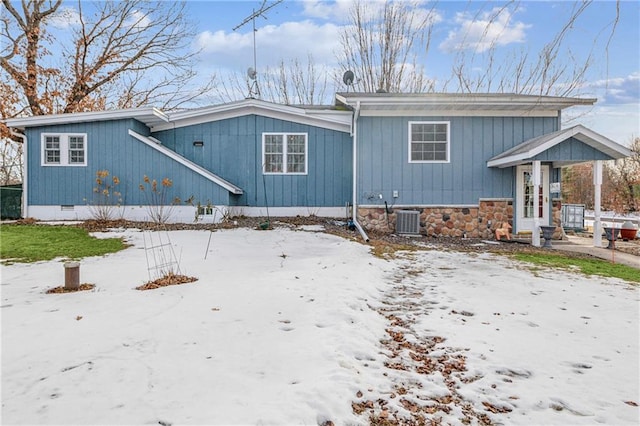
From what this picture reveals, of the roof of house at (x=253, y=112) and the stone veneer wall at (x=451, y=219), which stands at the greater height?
the roof of house at (x=253, y=112)

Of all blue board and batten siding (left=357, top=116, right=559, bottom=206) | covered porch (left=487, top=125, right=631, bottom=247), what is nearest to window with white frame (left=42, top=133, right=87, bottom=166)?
blue board and batten siding (left=357, top=116, right=559, bottom=206)

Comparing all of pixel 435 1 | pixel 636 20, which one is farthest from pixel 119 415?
pixel 636 20

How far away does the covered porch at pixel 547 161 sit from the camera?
873cm

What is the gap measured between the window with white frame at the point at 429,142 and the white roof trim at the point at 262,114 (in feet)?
7.33

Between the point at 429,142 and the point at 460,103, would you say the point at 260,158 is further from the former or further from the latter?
the point at 460,103

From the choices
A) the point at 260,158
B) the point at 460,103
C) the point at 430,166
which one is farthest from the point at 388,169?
the point at 260,158

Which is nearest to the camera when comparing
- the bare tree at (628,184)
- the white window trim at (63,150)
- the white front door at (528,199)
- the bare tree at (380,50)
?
the white front door at (528,199)

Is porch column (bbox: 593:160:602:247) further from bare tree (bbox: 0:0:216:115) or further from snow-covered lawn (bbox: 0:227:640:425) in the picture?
bare tree (bbox: 0:0:216:115)

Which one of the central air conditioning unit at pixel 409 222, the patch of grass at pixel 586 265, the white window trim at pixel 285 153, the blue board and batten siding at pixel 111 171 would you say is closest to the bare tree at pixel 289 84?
the white window trim at pixel 285 153

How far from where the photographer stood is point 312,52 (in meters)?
19.7

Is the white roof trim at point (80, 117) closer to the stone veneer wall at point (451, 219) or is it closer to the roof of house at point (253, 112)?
the roof of house at point (253, 112)

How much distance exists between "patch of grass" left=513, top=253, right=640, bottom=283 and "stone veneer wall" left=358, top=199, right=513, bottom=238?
100 inches

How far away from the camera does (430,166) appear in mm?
10492

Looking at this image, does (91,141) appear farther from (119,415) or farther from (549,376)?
(549,376)
